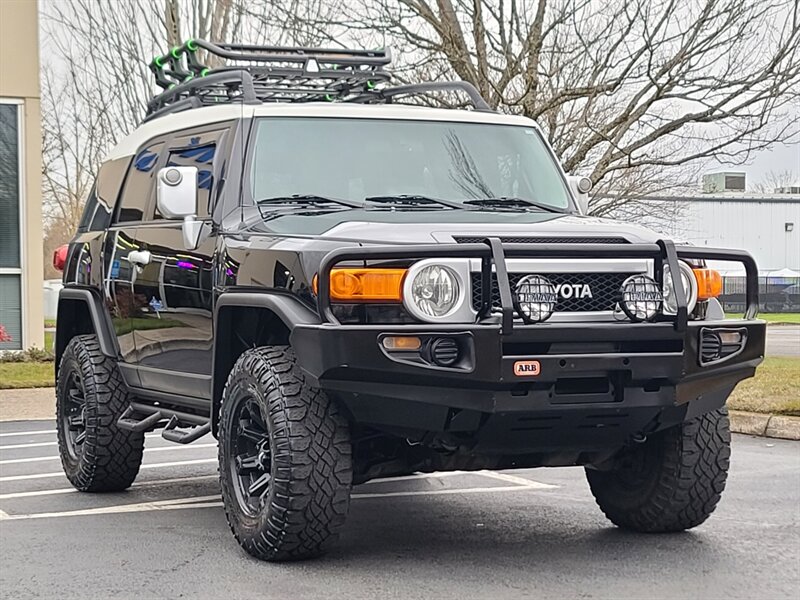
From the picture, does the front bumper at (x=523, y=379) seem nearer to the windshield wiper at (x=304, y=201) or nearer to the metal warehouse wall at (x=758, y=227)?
the windshield wiper at (x=304, y=201)

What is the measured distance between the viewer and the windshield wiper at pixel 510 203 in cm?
653

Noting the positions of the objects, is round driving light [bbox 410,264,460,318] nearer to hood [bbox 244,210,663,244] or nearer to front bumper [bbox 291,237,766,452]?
front bumper [bbox 291,237,766,452]

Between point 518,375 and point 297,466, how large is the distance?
997 mm

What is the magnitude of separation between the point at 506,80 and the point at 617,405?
11825 mm

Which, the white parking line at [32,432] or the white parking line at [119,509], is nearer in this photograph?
the white parking line at [119,509]

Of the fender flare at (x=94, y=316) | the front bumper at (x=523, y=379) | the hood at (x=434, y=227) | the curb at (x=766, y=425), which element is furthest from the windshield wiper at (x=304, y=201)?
the curb at (x=766, y=425)

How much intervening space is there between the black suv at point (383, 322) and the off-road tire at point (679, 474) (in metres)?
0.01

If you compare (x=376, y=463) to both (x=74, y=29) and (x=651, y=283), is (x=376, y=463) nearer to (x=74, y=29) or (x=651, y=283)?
(x=651, y=283)

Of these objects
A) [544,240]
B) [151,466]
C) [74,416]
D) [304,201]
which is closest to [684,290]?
[544,240]

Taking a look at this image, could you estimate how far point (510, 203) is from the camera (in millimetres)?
6656

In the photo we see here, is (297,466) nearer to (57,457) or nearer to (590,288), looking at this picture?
(590,288)

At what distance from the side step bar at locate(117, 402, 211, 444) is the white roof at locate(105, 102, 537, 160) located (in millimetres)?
1579

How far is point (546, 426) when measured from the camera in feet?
17.4

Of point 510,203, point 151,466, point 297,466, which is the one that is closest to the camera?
point 297,466
